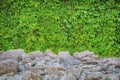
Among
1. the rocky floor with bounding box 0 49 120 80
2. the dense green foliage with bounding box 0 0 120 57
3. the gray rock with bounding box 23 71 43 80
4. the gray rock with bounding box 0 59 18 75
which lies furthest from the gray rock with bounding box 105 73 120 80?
the dense green foliage with bounding box 0 0 120 57

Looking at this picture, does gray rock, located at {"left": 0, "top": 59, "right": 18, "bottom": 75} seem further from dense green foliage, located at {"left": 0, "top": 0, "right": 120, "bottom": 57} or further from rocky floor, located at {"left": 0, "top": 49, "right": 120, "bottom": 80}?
dense green foliage, located at {"left": 0, "top": 0, "right": 120, "bottom": 57}

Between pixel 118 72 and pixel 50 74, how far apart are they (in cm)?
108

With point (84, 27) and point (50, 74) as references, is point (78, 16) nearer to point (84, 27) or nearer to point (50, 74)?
point (84, 27)

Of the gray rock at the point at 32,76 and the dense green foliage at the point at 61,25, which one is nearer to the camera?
the gray rock at the point at 32,76

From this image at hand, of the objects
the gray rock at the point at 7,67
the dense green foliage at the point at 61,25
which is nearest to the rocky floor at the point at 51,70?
the gray rock at the point at 7,67

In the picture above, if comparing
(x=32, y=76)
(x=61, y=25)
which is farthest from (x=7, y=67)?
(x=61, y=25)

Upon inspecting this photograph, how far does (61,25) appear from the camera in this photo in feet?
25.0

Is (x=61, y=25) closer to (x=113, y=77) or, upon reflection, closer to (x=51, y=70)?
(x=51, y=70)

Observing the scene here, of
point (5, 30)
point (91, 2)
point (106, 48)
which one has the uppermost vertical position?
point (91, 2)

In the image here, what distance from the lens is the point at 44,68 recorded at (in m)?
4.68

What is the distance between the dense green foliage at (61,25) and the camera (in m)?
7.56

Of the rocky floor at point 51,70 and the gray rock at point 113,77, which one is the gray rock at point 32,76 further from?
the gray rock at point 113,77

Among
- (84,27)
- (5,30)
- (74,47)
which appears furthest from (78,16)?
(5,30)

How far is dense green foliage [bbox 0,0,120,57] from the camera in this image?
756 cm
